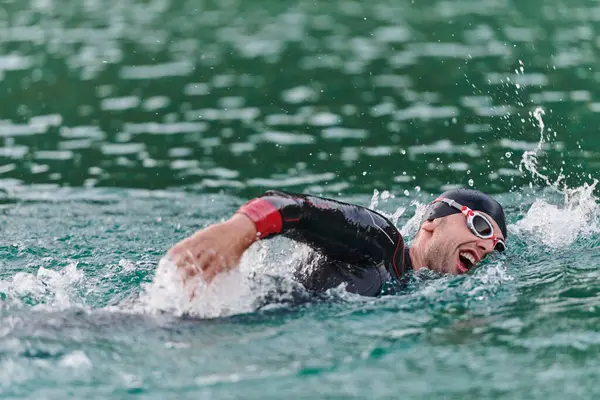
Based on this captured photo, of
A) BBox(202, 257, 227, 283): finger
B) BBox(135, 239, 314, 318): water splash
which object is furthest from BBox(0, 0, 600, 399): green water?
BBox(202, 257, 227, 283): finger

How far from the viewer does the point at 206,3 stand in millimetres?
23750

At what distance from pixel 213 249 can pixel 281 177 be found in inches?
238

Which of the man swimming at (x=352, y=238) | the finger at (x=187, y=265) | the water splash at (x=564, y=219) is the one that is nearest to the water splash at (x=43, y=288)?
the finger at (x=187, y=265)

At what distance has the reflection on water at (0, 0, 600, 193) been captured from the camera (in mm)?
12055

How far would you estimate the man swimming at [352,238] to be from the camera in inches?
228

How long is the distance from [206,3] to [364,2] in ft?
13.2

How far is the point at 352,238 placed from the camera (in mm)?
6633

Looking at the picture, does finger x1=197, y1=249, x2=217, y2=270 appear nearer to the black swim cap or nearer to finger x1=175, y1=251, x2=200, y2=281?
finger x1=175, y1=251, x2=200, y2=281

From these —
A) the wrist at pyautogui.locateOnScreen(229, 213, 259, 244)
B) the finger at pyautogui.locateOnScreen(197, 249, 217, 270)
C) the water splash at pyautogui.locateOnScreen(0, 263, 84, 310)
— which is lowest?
the water splash at pyautogui.locateOnScreen(0, 263, 84, 310)

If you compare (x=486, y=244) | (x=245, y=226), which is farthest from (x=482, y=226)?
(x=245, y=226)

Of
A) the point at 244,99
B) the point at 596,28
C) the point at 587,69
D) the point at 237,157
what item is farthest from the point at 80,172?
the point at 596,28

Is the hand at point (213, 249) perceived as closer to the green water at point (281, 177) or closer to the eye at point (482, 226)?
the green water at point (281, 177)

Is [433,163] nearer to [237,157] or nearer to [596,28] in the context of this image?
[237,157]

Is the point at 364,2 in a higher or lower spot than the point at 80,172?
higher
